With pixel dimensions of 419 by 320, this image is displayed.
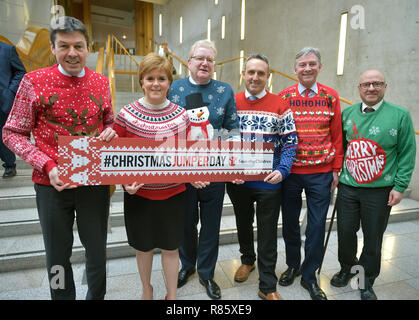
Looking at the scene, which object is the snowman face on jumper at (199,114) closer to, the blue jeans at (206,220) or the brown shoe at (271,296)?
the blue jeans at (206,220)

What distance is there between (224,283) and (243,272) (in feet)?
0.59

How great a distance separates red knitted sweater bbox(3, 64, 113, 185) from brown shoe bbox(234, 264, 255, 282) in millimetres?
1552

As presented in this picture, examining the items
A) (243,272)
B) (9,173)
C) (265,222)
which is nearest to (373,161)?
(265,222)

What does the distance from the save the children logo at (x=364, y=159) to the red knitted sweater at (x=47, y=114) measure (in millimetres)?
1689

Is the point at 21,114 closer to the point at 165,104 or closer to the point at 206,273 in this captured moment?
the point at 165,104

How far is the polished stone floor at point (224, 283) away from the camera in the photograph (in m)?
1.87

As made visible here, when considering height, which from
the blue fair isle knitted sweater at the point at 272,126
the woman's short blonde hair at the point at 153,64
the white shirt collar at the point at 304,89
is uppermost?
the woman's short blonde hair at the point at 153,64

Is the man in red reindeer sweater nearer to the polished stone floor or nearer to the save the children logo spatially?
the polished stone floor

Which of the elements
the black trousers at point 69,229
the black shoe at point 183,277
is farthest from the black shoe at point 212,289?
the black trousers at point 69,229

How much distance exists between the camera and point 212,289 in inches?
73.1

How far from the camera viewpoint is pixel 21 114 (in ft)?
3.85

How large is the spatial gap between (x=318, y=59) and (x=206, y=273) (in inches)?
67.5

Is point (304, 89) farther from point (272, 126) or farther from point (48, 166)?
point (48, 166)
